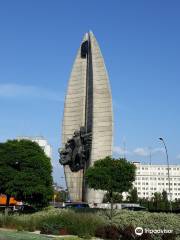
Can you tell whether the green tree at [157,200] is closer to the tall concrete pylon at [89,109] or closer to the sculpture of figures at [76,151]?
the tall concrete pylon at [89,109]

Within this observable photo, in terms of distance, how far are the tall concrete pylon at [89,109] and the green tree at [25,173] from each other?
11.3 metres

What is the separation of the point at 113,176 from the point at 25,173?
851cm

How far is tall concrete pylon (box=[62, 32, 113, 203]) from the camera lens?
5844 centimetres

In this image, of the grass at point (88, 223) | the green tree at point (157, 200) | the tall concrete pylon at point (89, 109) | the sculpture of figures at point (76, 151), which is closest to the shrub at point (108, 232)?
the grass at point (88, 223)

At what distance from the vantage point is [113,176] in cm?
4331

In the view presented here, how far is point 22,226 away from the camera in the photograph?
27969mm

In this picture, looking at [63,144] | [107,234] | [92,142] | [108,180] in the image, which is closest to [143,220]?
[107,234]

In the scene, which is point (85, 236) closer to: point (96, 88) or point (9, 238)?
point (9, 238)

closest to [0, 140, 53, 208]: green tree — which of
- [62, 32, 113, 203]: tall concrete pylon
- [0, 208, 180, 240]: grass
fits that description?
[62, 32, 113, 203]: tall concrete pylon

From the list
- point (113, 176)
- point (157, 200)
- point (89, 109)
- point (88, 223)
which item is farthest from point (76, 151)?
point (157, 200)

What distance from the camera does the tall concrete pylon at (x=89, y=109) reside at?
58438 millimetres

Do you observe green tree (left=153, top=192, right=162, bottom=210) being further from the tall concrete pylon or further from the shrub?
the shrub

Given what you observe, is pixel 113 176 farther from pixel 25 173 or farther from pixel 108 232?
pixel 108 232

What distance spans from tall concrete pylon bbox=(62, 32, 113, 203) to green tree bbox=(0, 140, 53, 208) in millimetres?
11257
